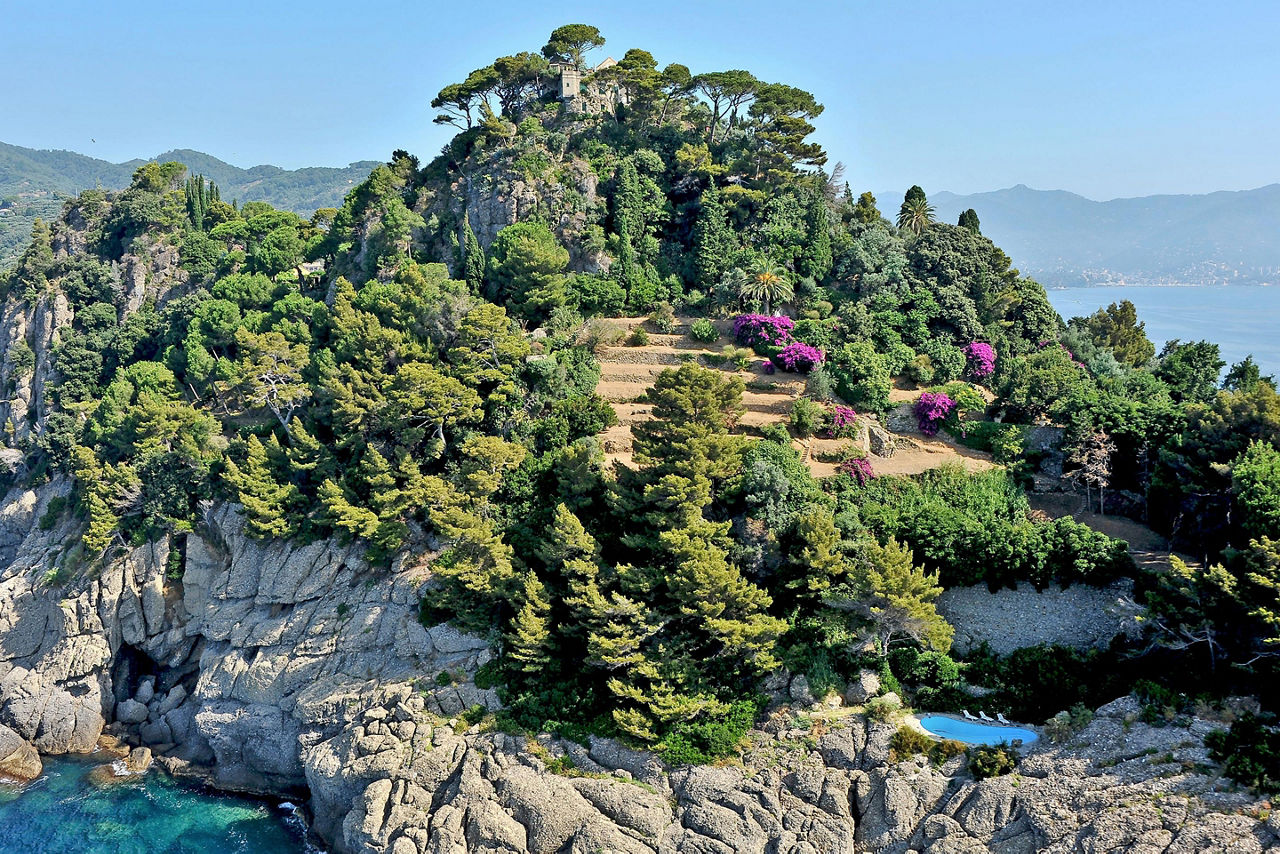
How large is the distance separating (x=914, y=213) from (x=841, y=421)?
21.3 metres

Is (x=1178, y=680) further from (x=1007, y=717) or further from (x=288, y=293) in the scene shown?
(x=288, y=293)

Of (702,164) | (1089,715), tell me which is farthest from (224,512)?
(1089,715)

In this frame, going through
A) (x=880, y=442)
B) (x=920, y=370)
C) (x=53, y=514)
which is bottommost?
(x=53, y=514)

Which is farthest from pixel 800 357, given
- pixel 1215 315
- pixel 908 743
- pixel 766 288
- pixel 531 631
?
pixel 1215 315

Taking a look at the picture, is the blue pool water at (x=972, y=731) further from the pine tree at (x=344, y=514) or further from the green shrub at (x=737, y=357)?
the pine tree at (x=344, y=514)

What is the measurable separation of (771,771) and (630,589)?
822cm

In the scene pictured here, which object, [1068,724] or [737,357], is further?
[737,357]

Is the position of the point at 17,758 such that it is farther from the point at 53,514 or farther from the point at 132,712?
the point at 53,514

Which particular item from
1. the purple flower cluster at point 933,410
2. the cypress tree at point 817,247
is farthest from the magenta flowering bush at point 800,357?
the cypress tree at point 817,247

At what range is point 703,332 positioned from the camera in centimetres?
4653

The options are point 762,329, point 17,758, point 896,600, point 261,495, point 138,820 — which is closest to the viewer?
point 896,600

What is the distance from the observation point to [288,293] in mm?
57875

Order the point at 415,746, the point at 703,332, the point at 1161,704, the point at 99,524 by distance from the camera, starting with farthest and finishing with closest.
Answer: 1. the point at 703,332
2. the point at 99,524
3. the point at 415,746
4. the point at 1161,704

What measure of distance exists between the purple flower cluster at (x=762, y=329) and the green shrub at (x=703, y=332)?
1339mm
